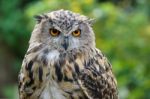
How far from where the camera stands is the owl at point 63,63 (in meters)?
5.98

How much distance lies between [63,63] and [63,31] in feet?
0.79

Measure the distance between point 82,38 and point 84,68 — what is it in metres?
0.23

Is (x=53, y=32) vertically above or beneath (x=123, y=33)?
beneath

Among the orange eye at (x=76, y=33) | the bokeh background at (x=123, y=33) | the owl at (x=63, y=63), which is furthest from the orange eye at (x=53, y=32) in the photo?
the bokeh background at (x=123, y=33)

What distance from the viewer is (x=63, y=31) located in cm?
605

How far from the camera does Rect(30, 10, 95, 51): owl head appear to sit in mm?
6004

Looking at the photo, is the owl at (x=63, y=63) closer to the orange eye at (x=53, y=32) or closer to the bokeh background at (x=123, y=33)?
the orange eye at (x=53, y=32)

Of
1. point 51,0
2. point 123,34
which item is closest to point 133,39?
point 123,34

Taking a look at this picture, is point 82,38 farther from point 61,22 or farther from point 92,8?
point 92,8

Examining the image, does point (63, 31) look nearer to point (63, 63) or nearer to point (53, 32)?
point (53, 32)

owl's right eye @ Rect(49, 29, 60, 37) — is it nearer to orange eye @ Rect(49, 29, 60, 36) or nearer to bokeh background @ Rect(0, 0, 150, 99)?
orange eye @ Rect(49, 29, 60, 36)

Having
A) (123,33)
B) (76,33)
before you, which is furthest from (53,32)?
(123,33)

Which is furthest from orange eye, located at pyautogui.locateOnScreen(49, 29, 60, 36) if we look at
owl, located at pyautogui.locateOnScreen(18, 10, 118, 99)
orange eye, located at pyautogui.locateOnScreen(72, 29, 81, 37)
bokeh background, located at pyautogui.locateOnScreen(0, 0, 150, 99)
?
bokeh background, located at pyautogui.locateOnScreen(0, 0, 150, 99)

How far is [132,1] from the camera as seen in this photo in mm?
9289
